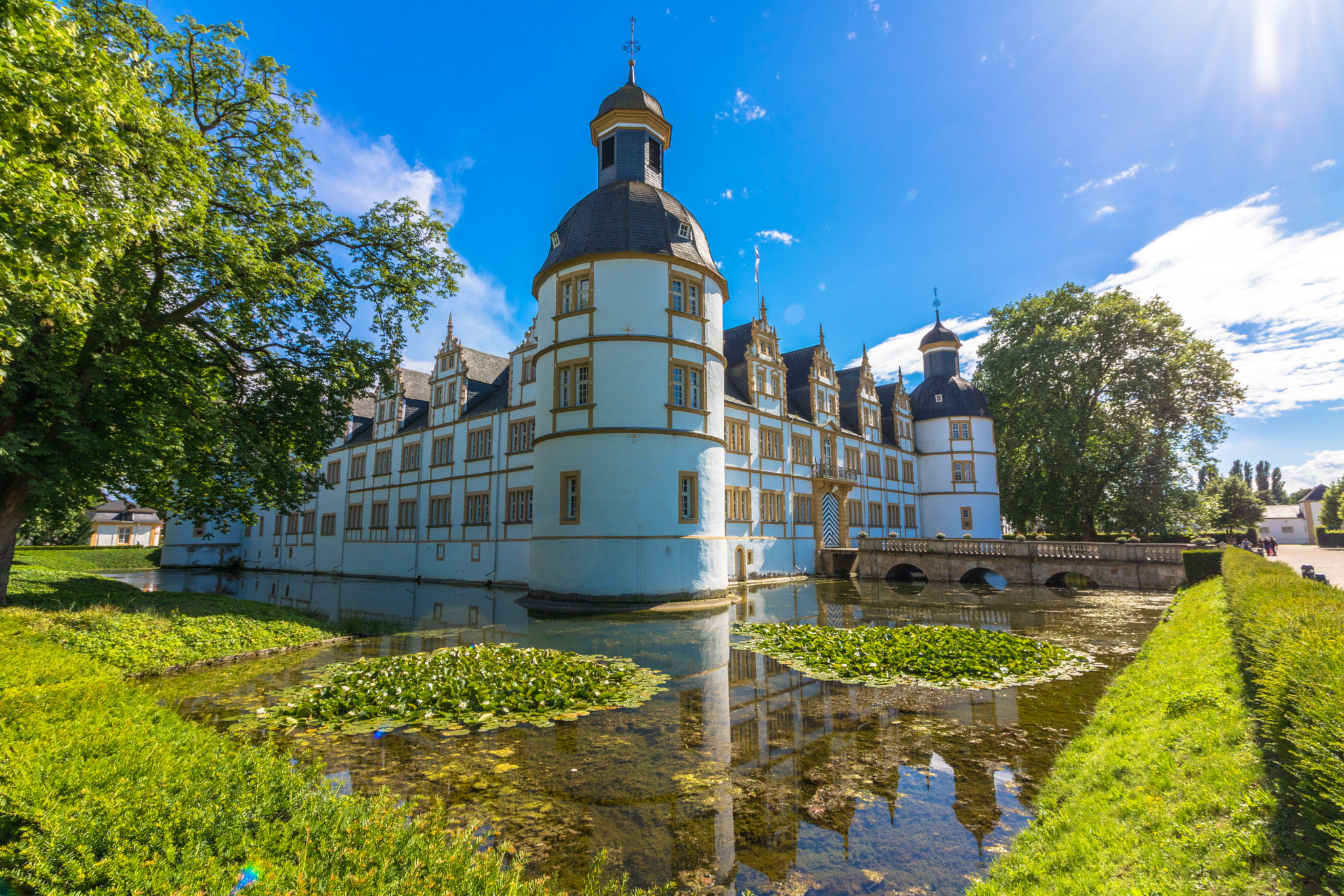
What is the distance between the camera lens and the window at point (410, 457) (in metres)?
32.7

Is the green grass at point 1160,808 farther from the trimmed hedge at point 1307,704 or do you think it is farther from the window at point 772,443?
the window at point 772,443

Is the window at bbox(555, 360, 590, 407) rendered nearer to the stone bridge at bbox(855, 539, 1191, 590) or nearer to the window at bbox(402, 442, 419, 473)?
the window at bbox(402, 442, 419, 473)

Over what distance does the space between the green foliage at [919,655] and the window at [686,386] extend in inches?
361

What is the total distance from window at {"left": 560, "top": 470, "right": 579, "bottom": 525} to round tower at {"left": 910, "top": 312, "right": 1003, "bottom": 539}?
29.8 meters

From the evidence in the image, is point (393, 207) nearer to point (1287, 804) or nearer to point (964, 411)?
point (1287, 804)

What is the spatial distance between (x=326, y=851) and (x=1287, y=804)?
17.2ft

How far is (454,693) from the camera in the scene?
8016mm

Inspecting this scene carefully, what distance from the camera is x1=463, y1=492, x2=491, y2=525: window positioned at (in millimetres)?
28156

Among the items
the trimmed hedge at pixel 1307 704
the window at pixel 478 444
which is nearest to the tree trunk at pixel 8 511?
the trimmed hedge at pixel 1307 704

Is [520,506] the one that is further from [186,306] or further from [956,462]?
[956,462]

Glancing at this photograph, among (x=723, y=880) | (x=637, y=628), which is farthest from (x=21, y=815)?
(x=637, y=628)

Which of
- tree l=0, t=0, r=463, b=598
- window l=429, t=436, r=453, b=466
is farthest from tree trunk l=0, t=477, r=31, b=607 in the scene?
window l=429, t=436, r=453, b=466

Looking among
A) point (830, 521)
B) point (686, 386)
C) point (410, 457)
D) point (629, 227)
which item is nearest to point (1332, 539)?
point (830, 521)

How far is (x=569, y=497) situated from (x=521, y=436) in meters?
8.76
